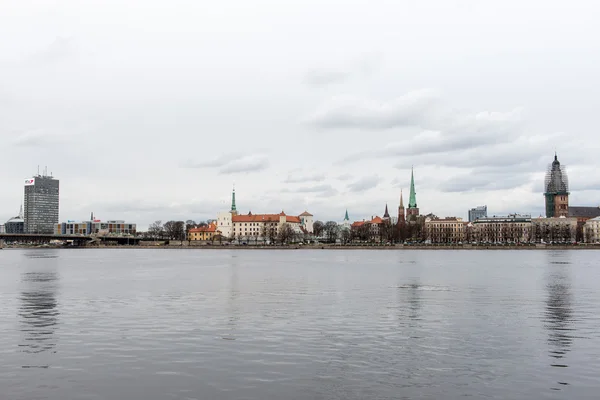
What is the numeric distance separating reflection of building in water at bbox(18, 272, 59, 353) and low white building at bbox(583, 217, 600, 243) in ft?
551

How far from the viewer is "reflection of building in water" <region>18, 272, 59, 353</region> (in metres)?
18.2

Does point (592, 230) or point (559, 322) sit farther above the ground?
point (592, 230)

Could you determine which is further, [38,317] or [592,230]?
[592,230]

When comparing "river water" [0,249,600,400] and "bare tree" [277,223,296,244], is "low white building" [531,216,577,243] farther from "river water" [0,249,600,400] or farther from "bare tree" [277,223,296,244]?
"river water" [0,249,600,400]

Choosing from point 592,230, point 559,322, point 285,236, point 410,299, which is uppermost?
point 592,230

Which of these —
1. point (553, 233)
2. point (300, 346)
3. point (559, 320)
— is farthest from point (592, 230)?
point (300, 346)

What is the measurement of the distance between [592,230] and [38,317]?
191470mm

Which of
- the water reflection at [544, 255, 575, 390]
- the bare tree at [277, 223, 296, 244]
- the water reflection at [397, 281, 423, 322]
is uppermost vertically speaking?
the bare tree at [277, 223, 296, 244]

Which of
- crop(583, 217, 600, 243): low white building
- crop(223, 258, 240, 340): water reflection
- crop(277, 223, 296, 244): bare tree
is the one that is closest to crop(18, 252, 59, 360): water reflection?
crop(223, 258, 240, 340): water reflection

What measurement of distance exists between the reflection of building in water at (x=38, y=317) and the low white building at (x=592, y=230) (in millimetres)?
168059

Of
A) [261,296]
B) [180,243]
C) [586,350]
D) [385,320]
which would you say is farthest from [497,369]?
[180,243]

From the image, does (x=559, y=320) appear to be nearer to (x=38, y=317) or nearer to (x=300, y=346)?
(x=300, y=346)

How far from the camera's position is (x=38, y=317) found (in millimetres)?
23938

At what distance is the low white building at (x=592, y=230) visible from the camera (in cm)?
17807
